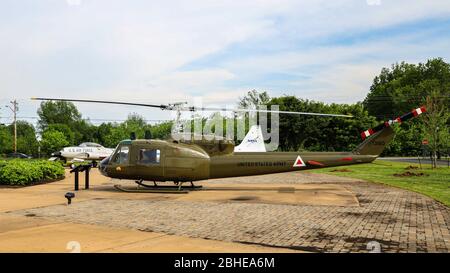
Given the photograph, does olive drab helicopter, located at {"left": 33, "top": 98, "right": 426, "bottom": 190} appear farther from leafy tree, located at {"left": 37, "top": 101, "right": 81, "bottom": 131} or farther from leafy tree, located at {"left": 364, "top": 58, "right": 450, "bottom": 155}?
leafy tree, located at {"left": 37, "top": 101, "right": 81, "bottom": 131}

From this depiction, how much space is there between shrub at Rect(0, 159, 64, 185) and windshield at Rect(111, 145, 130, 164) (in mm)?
5237

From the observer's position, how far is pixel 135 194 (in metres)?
15.7

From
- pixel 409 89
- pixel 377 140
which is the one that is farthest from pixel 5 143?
pixel 409 89

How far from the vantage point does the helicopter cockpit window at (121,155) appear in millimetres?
16391

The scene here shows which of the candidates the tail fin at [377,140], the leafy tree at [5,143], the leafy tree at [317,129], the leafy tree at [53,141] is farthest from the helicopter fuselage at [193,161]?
the leafy tree at [5,143]

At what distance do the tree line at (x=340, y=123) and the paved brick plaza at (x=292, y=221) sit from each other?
25.9m

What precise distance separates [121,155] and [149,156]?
4.24 ft

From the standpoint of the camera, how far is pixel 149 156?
53.1 feet

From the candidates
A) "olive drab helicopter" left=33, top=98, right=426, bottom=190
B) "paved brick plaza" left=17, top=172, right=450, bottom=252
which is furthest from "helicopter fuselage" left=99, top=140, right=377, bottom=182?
"paved brick plaza" left=17, top=172, right=450, bottom=252

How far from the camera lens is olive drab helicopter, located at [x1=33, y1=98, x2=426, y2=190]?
636 inches

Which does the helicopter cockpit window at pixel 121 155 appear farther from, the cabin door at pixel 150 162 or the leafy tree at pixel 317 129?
the leafy tree at pixel 317 129

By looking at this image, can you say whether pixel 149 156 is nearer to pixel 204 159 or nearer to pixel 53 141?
pixel 204 159
